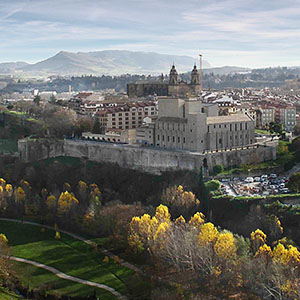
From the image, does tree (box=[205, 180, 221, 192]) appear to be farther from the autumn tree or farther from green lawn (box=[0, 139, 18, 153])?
green lawn (box=[0, 139, 18, 153])

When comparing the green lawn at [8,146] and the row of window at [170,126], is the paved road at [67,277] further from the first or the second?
the green lawn at [8,146]

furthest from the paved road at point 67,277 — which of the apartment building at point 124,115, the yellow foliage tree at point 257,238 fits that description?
Answer: the apartment building at point 124,115

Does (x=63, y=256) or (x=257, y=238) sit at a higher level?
(x=257, y=238)

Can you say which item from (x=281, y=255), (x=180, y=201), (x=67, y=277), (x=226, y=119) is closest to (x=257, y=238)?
(x=281, y=255)

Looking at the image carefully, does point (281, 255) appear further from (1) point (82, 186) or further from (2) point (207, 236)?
(1) point (82, 186)

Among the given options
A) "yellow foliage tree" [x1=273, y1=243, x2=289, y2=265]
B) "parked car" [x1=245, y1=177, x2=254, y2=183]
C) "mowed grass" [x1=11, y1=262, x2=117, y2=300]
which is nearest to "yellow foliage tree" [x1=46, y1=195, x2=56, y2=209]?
"mowed grass" [x1=11, y1=262, x2=117, y2=300]

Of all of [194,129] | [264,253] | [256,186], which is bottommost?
[264,253]
